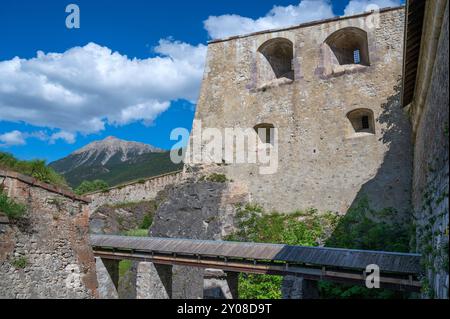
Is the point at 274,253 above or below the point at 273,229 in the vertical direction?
below

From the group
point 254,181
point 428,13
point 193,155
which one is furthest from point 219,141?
point 428,13

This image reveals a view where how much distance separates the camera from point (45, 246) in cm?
732

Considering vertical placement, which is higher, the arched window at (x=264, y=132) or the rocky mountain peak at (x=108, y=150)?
the rocky mountain peak at (x=108, y=150)

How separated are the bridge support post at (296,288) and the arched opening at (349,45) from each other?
7.96 meters

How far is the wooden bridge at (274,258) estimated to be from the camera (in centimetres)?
678

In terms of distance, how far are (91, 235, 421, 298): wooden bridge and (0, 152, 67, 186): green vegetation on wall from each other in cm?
321

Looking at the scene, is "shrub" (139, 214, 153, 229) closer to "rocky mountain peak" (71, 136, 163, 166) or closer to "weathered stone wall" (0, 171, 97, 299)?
"weathered stone wall" (0, 171, 97, 299)

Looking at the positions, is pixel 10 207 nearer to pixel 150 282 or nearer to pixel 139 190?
pixel 150 282

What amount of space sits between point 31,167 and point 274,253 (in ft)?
17.5

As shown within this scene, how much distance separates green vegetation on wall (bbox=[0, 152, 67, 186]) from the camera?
25.0 ft

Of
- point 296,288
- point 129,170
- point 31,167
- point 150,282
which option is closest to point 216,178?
point 150,282

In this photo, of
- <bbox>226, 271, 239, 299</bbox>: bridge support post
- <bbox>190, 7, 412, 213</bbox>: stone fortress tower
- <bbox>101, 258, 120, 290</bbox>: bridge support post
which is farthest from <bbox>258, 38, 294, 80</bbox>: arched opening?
<bbox>101, 258, 120, 290</bbox>: bridge support post

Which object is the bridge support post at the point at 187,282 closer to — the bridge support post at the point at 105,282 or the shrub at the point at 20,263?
the bridge support post at the point at 105,282

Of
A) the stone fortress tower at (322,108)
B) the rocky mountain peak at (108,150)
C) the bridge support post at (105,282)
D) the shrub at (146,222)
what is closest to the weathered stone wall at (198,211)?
the stone fortress tower at (322,108)
